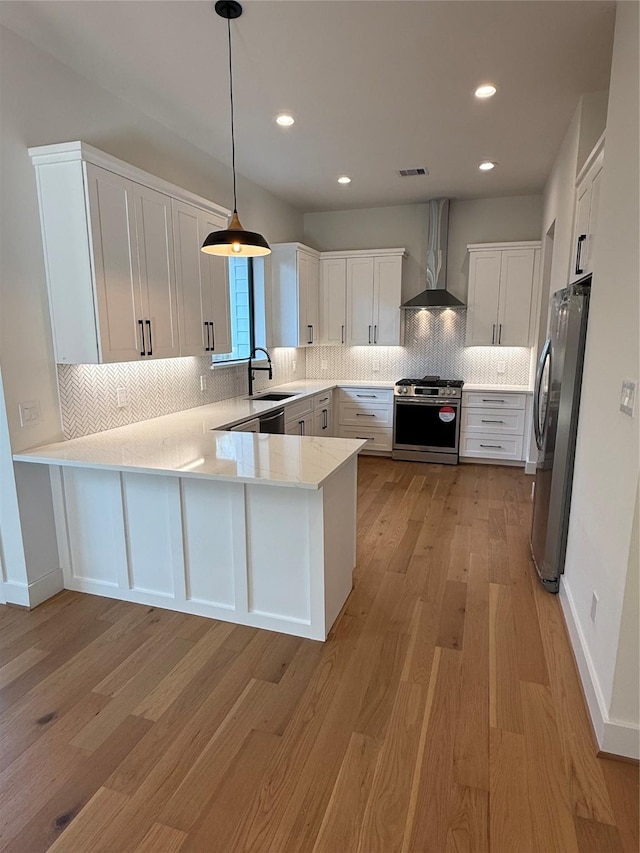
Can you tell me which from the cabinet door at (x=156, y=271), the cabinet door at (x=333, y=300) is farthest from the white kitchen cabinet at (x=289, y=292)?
the cabinet door at (x=156, y=271)

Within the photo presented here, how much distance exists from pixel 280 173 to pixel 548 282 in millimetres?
2877

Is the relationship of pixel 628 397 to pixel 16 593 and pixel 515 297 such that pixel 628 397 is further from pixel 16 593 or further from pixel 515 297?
pixel 515 297

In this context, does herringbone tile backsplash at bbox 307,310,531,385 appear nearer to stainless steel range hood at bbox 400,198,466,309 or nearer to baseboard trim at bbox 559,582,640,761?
stainless steel range hood at bbox 400,198,466,309

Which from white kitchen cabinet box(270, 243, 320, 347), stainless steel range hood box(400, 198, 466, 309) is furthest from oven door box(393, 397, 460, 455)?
white kitchen cabinet box(270, 243, 320, 347)

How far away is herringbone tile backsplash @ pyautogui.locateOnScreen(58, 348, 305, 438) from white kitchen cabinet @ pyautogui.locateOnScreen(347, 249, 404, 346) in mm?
1809

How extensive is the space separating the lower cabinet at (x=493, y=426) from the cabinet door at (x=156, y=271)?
11.2 feet

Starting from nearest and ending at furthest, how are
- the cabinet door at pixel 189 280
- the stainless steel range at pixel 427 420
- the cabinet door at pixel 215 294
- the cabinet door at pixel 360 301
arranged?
the cabinet door at pixel 189 280 → the cabinet door at pixel 215 294 → the stainless steel range at pixel 427 420 → the cabinet door at pixel 360 301

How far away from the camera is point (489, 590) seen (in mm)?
2893

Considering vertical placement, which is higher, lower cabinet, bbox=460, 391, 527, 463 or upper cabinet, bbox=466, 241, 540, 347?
upper cabinet, bbox=466, 241, 540, 347

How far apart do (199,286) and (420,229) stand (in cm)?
332

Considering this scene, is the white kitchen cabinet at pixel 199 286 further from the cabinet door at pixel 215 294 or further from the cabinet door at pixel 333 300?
the cabinet door at pixel 333 300

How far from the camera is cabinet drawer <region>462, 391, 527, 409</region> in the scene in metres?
5.25

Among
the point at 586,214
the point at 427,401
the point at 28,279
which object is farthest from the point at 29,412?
the point at 427,401

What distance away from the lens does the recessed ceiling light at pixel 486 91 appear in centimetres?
295
